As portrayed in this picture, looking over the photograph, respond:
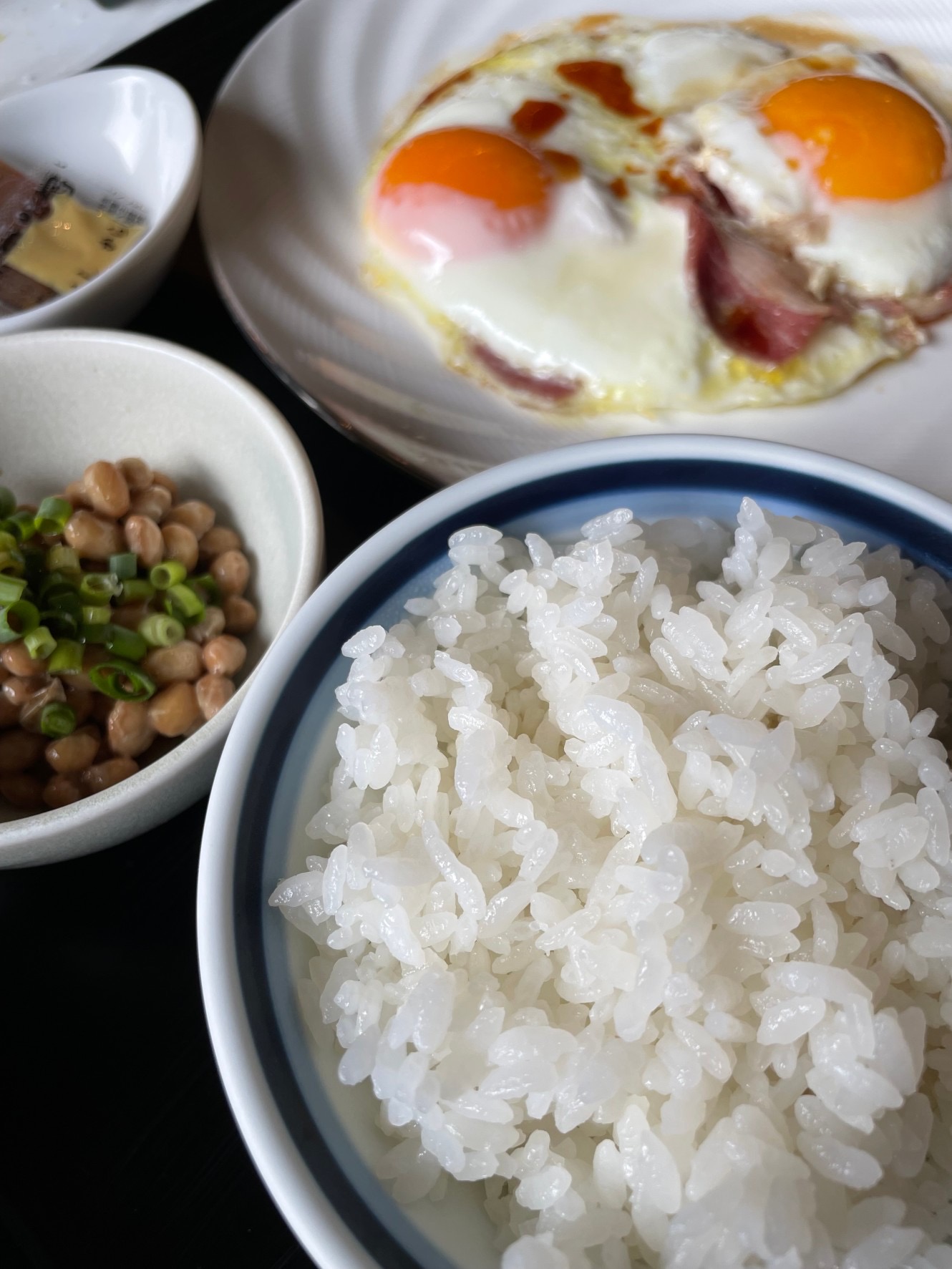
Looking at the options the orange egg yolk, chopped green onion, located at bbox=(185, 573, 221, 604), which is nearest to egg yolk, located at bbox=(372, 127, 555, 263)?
the orange egg yolk

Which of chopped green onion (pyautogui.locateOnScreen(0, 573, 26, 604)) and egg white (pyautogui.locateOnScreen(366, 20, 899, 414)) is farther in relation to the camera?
egg white (pyautogui.locateOnScreen(366, 20, 899, 414))

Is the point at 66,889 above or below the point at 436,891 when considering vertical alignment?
below

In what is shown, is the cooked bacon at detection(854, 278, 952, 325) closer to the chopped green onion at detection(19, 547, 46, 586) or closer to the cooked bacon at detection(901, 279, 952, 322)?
the cooked bacon at detection(901, 279, 952, 322)

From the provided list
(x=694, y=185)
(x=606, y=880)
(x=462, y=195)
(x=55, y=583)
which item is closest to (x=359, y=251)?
(x=462, y=195)

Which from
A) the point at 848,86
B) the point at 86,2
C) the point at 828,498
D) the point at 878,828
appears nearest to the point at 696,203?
the point at 848,86

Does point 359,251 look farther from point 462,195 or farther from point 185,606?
point 185,606

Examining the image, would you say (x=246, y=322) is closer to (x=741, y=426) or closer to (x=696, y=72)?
(x=741, y=426)
